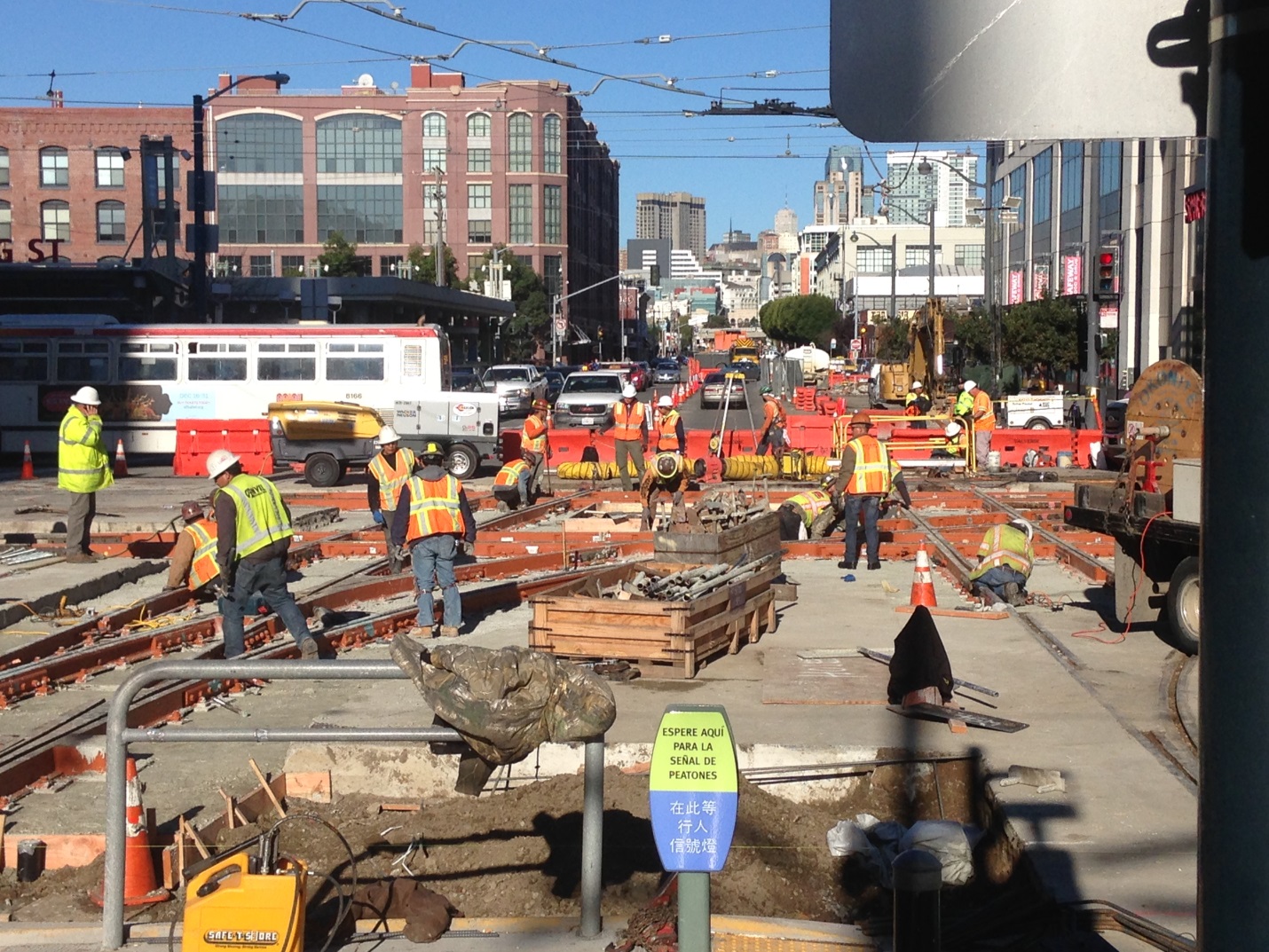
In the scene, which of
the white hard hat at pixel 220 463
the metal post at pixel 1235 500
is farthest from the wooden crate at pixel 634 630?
the metal post at pixel 1235 500

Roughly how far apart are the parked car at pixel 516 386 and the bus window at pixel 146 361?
1566cm

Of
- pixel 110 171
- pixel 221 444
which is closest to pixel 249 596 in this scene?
pixel 221 444

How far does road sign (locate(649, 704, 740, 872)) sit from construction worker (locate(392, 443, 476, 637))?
8.58 m

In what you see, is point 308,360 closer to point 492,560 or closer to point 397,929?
point 492,560

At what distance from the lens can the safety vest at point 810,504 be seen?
19391 mm

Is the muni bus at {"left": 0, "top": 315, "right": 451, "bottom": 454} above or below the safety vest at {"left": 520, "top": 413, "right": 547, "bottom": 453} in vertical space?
above

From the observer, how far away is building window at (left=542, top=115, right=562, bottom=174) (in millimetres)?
98688

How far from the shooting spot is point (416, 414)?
2803cm

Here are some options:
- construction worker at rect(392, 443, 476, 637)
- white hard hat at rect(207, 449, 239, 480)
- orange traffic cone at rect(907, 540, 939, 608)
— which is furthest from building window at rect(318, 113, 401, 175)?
white hard hat at rect(207, 449, 239, 480)

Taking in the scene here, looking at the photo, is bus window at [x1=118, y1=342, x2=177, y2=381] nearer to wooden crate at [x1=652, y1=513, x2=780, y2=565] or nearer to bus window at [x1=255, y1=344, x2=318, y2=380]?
bus window at [x1=255, y1=344, x2=318, y2=380]

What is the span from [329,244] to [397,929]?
76288 millimetres

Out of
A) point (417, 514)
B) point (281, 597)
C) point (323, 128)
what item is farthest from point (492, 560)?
point (323, 128)

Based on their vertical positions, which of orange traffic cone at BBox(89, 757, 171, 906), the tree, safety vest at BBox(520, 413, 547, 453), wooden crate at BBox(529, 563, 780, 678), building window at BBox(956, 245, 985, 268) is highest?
building window at BBox(956, 245, 985, 268)

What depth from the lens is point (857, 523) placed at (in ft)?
56.1
